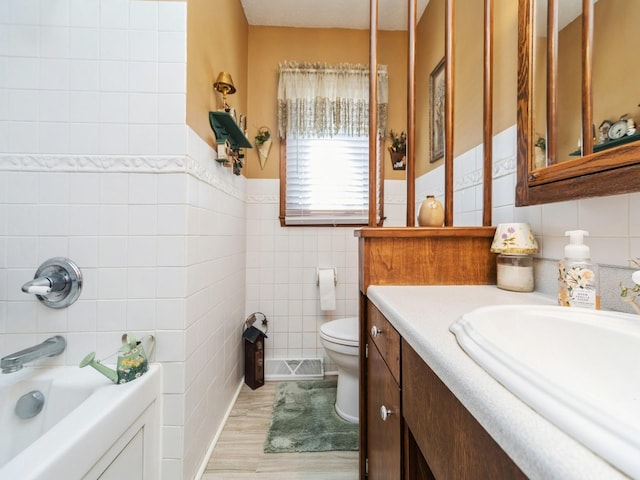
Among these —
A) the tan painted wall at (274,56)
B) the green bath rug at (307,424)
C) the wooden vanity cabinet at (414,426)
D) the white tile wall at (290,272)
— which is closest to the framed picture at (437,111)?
the tan painted wall at (274,56)

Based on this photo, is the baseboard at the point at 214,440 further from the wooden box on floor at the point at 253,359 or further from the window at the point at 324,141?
the window at the point at 324,141

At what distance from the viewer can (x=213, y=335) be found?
1384 mm

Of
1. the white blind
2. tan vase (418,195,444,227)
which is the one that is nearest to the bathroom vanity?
tan vase (418,195,444,227)

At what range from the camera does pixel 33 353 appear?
3.11 ft

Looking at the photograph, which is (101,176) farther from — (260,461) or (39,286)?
(260,461)

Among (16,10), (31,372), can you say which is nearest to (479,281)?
(31,372)

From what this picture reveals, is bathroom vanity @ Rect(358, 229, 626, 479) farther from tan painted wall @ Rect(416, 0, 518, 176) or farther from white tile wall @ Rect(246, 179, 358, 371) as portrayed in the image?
white tile wall @ Rect(246, 179, 358, 371)

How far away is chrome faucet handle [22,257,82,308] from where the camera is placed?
1023 mm

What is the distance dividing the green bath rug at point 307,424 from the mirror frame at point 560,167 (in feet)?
4.37

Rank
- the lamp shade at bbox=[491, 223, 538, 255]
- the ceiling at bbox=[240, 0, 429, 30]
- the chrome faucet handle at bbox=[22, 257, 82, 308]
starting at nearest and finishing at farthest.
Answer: the lamp shade at bbox=[491, 223, 538, 255] < the chrome faucet handle at bbox=[22, 257, 82, 308] < the ceiling at bbox=[240, 0, 429, 30]

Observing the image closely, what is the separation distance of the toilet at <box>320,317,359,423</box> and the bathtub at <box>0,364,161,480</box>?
0.81 m

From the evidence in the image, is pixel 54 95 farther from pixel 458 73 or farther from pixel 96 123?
pixel 458 73

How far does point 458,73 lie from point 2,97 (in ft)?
6.78

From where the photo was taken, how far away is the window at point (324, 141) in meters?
2.12
